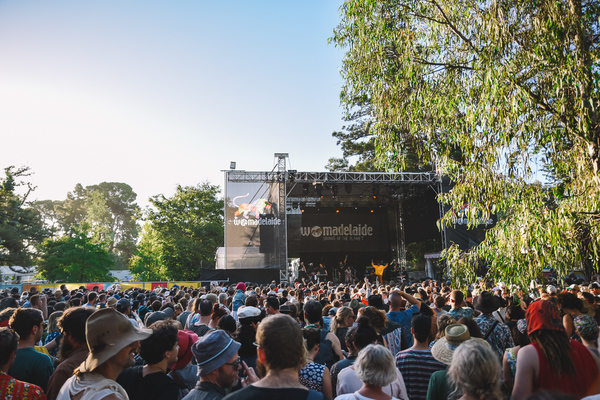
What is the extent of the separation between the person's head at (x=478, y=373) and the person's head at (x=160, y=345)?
1.64 metres

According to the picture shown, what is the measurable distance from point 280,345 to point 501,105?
4.89 meters

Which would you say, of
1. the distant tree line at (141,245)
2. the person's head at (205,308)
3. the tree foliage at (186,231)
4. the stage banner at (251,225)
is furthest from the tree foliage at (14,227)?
the person's head at (205,308)

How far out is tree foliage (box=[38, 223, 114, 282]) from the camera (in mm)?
30984

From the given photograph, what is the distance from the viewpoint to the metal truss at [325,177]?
802 inches

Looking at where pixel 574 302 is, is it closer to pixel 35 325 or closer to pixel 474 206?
pixel 474 206

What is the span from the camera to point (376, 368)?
230cm

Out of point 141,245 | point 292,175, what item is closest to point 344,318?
point 292,175

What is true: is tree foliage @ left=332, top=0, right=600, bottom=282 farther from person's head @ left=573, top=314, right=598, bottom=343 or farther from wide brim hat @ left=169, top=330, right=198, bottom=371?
wide brim hat @ left=169, top=330, right=198, bottom=371

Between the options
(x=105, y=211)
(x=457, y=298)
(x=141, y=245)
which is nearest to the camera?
(x=457, y=298)

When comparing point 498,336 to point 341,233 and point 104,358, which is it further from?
point 341,233

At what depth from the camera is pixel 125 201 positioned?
2953 inches

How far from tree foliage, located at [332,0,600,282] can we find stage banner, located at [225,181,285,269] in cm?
1367

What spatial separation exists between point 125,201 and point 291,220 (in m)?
59.3

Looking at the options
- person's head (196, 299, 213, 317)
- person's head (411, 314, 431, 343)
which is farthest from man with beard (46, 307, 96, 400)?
person's head (411, 314, 431, 343)
